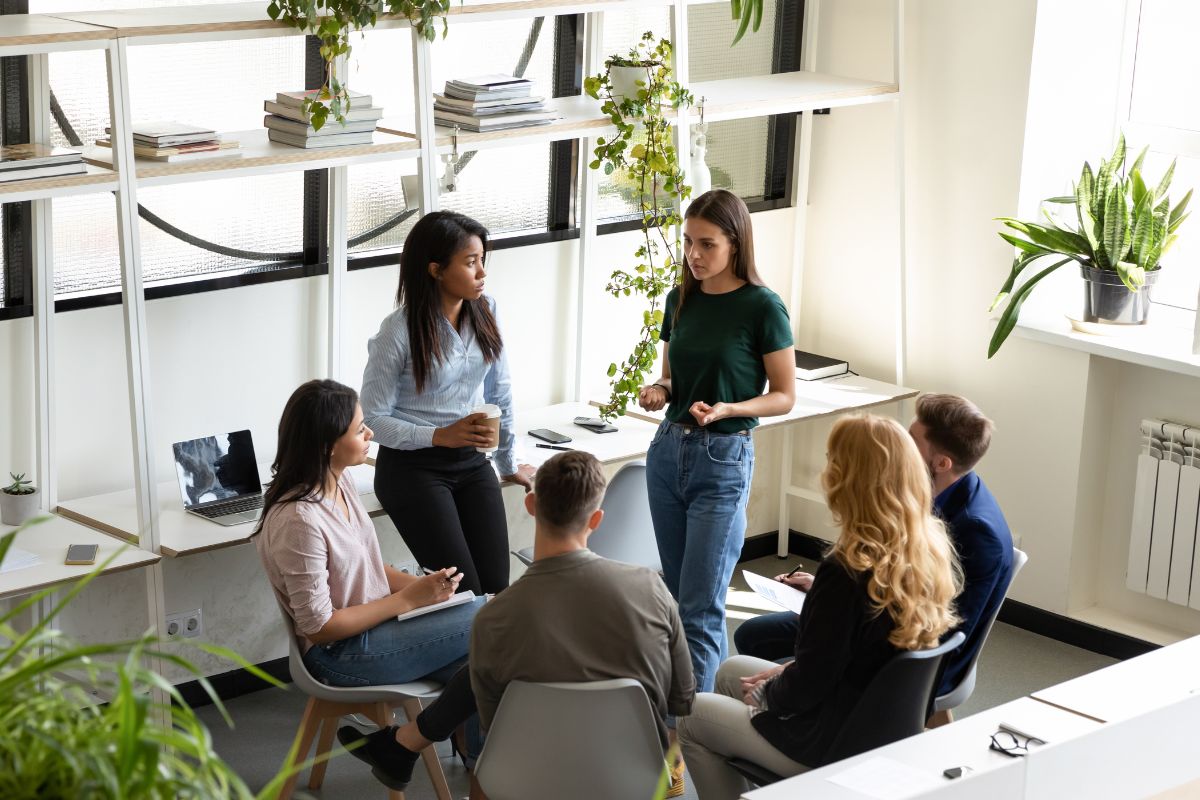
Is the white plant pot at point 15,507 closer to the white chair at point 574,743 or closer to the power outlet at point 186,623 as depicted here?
the power outlet at point 186,623

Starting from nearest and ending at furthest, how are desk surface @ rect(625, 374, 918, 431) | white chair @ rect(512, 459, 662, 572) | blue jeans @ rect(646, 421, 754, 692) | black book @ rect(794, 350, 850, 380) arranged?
blue jeans @ rect(646, 421, 754, 692) → white chair @ rect(512, 459, 662, 572) → desk surface @ rect(625, 374, 918, 431) → black book @ rect(794, 350, 850, 380)

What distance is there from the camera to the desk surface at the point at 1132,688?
8.70 feet

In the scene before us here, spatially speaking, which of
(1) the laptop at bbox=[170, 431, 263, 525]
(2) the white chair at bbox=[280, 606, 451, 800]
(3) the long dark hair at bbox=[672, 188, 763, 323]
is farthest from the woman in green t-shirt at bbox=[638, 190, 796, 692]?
(1) the laptop at bbox=[170, 431, 263, 525]

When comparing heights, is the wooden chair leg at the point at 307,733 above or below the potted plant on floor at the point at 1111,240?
below

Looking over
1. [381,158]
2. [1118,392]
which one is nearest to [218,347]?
[381,158]

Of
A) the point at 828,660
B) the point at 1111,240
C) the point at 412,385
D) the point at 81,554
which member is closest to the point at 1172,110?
the point at 1111,240

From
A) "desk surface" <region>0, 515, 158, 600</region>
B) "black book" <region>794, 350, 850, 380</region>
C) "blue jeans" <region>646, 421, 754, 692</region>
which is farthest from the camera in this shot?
"black book" <region>794, 350, 850, 380</region>

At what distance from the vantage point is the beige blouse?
10.1 ft

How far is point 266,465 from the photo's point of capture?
14.0ft

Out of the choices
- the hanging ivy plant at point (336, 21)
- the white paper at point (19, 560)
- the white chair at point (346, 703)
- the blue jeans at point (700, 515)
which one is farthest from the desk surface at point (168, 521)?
the hanging ivy plant at point (336, 21)

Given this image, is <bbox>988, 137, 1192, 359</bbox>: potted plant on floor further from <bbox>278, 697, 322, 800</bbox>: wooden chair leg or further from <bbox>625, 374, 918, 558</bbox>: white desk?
<bbox>278, 697, 322, 800</bbox>: wooden chair leg

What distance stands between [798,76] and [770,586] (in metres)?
2.40

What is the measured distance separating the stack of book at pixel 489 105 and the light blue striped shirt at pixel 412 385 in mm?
583

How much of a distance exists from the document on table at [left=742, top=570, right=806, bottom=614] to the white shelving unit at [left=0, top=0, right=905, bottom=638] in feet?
4.23
